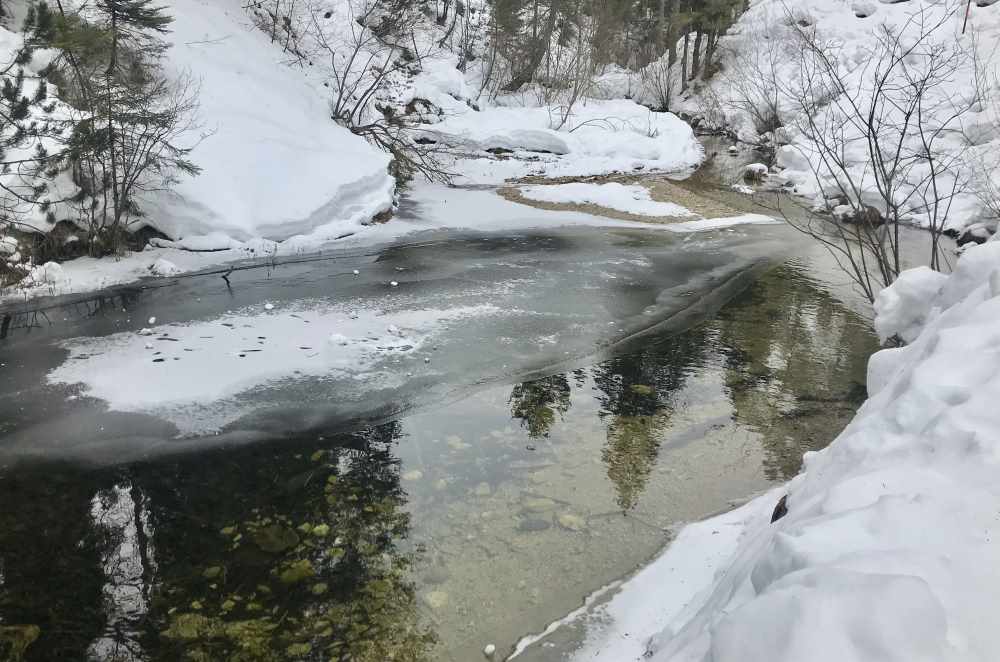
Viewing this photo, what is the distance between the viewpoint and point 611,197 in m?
16.6

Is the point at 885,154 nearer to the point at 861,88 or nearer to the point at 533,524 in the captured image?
the point at 861,88

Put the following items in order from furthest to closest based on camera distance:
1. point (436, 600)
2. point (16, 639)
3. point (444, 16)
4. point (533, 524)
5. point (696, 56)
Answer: point (696, 56), point (444, 16), point (533, 524), point (436, 600), point (16, 639)

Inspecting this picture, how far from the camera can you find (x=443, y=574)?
4.20 metres

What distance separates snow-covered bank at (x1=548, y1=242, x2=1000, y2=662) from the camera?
1.77 meters

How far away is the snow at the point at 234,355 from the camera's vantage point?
649 cm

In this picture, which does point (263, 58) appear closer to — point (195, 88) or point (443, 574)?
point (195, 88)

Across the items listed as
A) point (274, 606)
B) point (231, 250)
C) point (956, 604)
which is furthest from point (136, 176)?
point (956, 604)

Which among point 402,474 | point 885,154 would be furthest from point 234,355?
point 885,154

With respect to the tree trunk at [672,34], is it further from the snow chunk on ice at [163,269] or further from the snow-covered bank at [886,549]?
the snow-covered bank at [886,549]

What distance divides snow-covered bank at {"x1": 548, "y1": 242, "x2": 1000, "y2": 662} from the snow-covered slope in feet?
32.7

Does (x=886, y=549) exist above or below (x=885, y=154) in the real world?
below

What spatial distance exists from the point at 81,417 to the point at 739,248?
10860 millimetres

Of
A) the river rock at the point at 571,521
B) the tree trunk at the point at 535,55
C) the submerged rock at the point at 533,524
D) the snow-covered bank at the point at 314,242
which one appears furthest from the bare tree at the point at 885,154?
the tree trunk at the point at 535,55

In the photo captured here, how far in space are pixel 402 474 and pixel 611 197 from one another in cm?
1260
